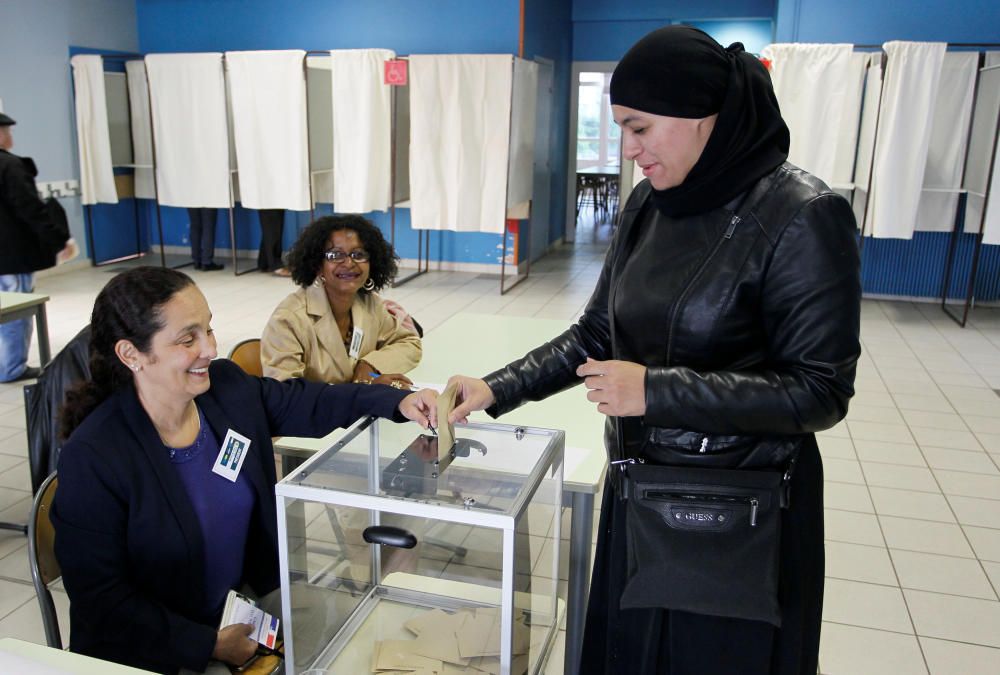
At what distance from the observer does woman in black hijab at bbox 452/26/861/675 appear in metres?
1.14

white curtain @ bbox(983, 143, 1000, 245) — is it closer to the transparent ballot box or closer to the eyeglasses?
the eyeglasses

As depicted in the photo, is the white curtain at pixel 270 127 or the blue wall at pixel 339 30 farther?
the blue wall at pixel 339 30

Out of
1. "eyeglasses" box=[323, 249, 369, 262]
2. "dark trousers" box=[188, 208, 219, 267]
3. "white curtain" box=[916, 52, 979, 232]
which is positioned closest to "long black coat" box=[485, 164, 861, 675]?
"eyeglasses" box=[323, 249, 369, 262]

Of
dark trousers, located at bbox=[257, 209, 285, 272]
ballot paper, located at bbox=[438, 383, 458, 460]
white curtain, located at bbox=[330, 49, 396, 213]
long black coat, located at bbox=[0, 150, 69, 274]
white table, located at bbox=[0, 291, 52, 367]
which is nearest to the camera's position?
ballot paper, located at bbox=[438, 383, 458, 460]

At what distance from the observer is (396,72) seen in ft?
21.9

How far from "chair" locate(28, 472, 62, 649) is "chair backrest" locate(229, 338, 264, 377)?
90 centimetres

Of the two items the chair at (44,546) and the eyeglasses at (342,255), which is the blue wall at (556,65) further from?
the chair at (44,546)

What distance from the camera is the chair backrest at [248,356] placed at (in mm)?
2513

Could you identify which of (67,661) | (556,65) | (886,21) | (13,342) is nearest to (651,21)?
(556,65)

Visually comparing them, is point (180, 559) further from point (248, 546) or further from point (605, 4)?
point (605, 4)

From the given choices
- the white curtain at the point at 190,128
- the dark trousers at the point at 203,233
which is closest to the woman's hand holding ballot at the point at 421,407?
the white curtain at the point at 190,128

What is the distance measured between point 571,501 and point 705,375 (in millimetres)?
805

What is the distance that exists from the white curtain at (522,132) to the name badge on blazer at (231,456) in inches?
209

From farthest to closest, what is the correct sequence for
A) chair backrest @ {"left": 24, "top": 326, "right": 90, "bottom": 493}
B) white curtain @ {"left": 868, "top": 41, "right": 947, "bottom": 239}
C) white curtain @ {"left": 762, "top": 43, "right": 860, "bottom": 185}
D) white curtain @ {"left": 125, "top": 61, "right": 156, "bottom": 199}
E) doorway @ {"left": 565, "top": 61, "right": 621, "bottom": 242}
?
1. doorway @ {"left": 565, "top": 61, "right": 621, "bottom": 242}
2. white curtain @ {"left": 125, "top": 61, "right": 156, "bottom": 199}
3. white curtain @ {"left": 762, "top": 43, "right": 860, "bottom": 185}
4. white curtain @ {"left": 868, "top": 41, "right": 947, "bottom": 239}
5. chair backrest @ {"left": 24, "top": 326, "right": 90, "bottom": 493}
